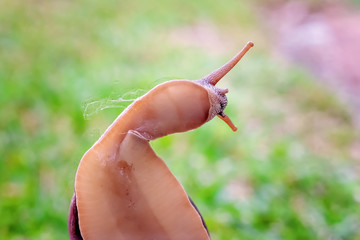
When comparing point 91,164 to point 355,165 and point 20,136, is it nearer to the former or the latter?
point 20,136

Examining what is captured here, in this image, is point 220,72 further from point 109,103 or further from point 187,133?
point 187,133

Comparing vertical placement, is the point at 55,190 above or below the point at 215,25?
above

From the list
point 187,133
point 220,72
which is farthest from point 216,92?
point 187,133

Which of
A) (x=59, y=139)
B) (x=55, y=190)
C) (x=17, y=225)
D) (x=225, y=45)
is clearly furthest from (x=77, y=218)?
(x=225, y=45)

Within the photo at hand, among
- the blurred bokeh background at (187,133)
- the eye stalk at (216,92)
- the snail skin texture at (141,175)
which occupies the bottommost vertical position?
the blurred bokeh background at (187,133)

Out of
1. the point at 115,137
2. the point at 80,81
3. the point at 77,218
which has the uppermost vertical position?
the point at 115,137

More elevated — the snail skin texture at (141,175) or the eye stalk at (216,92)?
the eye stalk at (216,92)
